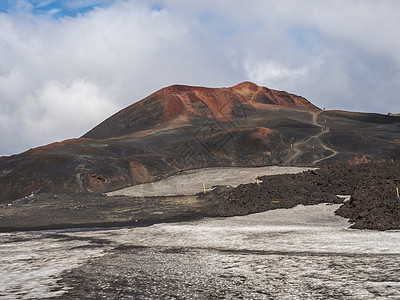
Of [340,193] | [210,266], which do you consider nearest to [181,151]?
[340,193]

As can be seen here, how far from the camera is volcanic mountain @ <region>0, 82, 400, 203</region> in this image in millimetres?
41219

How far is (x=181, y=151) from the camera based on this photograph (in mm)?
54375

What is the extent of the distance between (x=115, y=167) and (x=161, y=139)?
18.9 meters

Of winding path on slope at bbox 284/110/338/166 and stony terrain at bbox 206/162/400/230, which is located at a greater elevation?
winding path on slope at bbox 284/110/338/166

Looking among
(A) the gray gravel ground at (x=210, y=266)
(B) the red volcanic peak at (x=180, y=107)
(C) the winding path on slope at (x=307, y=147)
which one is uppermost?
(B) the red volcanic peak at (x=180, y=107)

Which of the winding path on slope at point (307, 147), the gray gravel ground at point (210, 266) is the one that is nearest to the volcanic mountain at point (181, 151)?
the winding path on slope at point (307, 147)

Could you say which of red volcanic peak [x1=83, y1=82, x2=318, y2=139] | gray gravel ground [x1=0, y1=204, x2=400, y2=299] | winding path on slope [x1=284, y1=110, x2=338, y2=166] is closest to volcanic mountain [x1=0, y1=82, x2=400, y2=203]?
winding path on slope [x1=284, y1=110, x2=338, y2=166]

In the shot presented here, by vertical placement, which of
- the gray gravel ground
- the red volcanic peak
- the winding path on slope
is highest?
the red volcanic peak

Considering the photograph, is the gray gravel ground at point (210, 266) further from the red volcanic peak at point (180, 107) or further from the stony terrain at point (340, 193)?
the red volcanic peak at point (180, 107)

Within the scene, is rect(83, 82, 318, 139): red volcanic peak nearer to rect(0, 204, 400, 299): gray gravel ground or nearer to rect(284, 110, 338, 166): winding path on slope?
rect(284, 110, 338, 166): winding path on slope

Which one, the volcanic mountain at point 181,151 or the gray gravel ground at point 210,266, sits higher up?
the volcanic mountain at point 181,151

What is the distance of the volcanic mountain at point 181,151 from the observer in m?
41.2

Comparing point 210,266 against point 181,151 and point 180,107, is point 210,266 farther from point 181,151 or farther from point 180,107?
point 180,107

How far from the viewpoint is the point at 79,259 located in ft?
35.2
